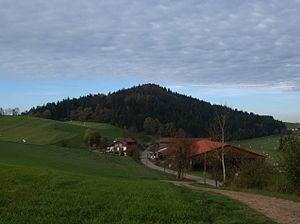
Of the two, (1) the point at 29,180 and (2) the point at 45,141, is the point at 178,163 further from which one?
(2) the point at 45,141

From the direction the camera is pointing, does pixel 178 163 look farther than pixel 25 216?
Yes

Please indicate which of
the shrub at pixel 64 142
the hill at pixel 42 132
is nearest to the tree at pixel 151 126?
the hill at pixel 42 132

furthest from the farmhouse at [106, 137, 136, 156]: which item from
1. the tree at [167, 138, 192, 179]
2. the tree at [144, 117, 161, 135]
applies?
the tree at [167, 138, 192, 179]

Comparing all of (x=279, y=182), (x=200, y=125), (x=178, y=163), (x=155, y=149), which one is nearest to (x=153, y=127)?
(x=200, y=125)

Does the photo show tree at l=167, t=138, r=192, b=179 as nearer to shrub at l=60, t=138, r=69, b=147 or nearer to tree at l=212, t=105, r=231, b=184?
tree at l=212, t=105, r=231, b=184

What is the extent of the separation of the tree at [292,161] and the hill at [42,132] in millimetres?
103083

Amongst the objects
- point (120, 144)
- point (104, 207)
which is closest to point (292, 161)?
point (104, 207)

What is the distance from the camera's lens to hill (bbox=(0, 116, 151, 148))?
136675mm

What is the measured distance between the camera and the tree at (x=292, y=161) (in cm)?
3212

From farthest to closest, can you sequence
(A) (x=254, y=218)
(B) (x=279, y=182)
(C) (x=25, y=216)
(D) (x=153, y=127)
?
(D) (x=153, y=127) < (B) (x=279, y=182) < (A) (x=254, y=218) < (C) (x=25, y=216)

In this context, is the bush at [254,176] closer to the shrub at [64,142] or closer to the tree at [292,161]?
the tree at [292,161]

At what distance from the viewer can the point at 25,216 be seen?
14898 millimetres

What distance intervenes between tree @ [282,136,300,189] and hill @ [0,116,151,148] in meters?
103

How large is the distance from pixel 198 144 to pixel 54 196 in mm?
96062
